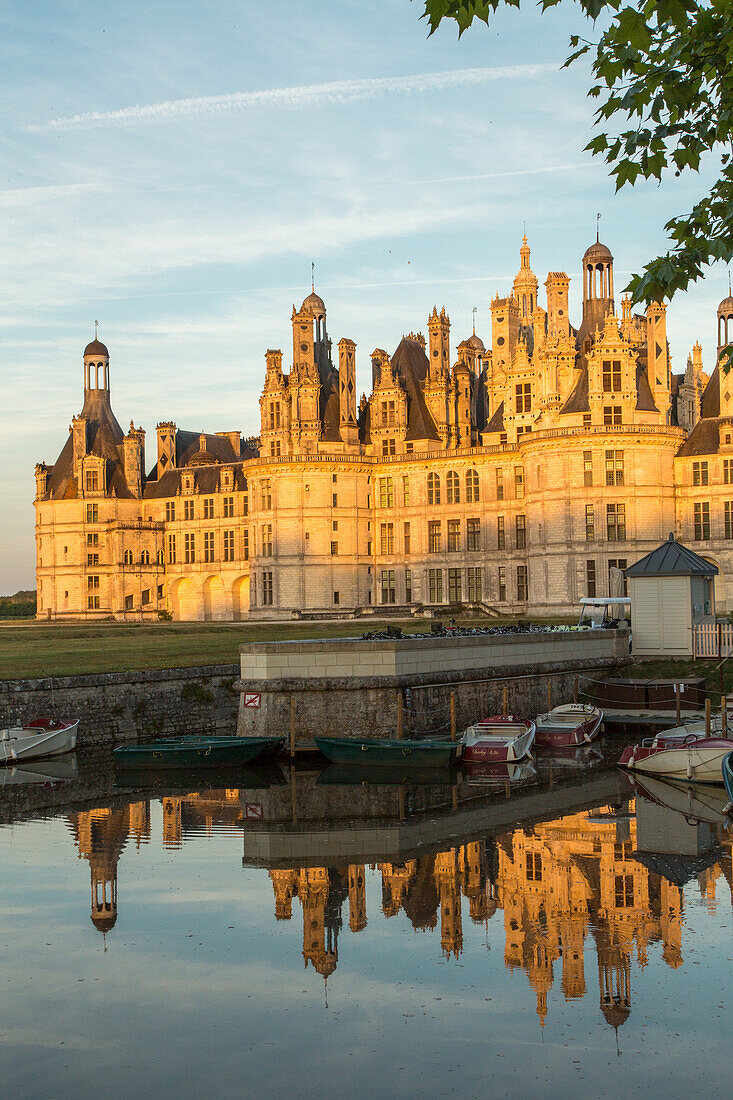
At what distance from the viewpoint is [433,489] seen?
86938mm

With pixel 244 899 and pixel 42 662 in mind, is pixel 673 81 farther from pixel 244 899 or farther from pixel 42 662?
pixel 42 662

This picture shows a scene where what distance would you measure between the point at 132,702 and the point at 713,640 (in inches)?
841

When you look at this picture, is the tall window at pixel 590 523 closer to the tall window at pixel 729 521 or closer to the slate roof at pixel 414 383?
the tall window at pixel 729 521

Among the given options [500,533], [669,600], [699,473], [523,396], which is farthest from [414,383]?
[669,600]

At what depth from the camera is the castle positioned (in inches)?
2955

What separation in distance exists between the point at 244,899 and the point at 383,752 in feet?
46.4

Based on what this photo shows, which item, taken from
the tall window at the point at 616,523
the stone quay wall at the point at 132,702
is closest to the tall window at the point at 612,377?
the tall window at the point at 616,523

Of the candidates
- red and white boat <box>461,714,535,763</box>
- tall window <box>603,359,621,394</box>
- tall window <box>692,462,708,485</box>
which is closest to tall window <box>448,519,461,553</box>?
tall window <box>603,359,621,394</box>

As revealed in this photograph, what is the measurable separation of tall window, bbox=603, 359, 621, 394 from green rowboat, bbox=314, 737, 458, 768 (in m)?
44.3

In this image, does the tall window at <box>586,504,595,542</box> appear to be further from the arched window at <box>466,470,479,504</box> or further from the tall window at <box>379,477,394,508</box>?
the tall window at <box>379,477,394,508</box>

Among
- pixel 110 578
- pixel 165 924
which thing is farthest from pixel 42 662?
pixel 110 578

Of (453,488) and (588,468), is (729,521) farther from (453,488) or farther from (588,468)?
(453,488)

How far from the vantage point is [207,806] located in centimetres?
3019

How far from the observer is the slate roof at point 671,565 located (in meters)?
45.5
